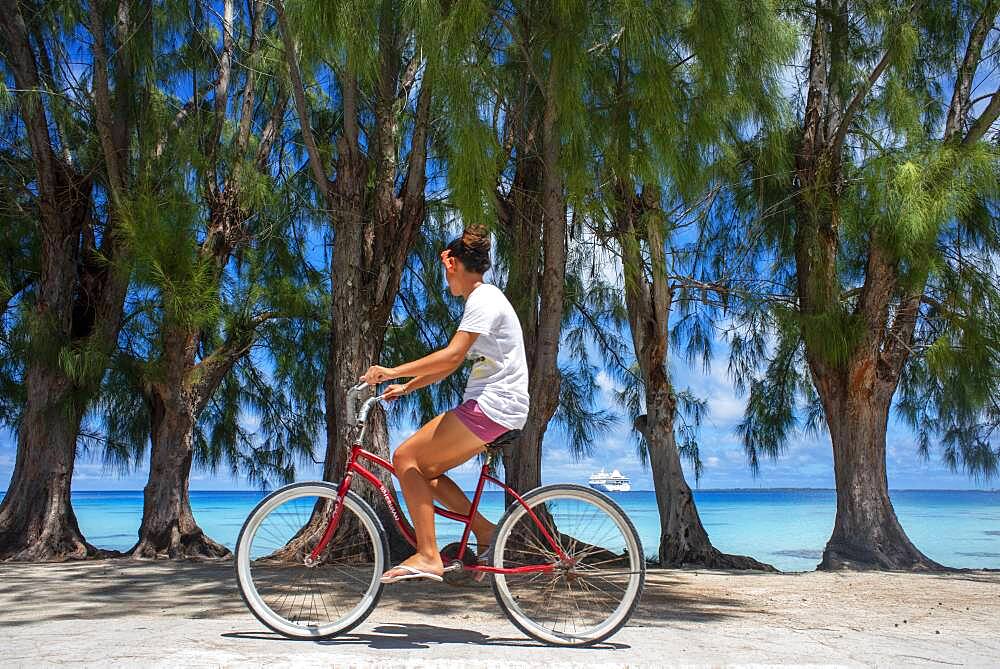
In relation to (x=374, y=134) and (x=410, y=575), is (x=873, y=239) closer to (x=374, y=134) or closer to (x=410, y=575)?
(x=374, y=134)

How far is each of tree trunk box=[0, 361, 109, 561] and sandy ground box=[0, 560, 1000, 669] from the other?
1351 millimetres

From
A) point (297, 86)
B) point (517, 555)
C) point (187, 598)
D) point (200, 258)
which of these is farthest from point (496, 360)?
point (200, 258)

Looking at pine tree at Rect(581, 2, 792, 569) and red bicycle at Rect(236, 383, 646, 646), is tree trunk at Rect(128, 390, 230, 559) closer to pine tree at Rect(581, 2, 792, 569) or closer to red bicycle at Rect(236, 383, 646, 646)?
pine tree at Rect(581, 2, 792, 569)

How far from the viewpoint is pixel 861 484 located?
23.1ft

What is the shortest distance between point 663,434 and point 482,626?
4.20 metres

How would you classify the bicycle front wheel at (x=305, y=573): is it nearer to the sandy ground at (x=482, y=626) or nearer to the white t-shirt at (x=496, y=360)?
the sandy ground at (x=482, y=626)

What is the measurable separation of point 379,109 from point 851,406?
430 cm

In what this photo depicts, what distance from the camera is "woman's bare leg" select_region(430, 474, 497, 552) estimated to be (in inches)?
112

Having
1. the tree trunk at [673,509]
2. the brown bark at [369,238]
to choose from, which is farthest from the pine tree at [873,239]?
the brown bark at [369,238]

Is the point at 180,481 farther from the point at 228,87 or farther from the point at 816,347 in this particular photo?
the point at 816,347

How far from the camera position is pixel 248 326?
765 cm

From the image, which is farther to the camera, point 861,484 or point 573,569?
point 861,484

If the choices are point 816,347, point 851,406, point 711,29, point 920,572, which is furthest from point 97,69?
point 920,572

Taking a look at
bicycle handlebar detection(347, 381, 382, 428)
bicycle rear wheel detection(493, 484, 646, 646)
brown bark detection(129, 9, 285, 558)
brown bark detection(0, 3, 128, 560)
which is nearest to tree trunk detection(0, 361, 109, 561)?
brown bark detection(0, 3, 128, 560)
